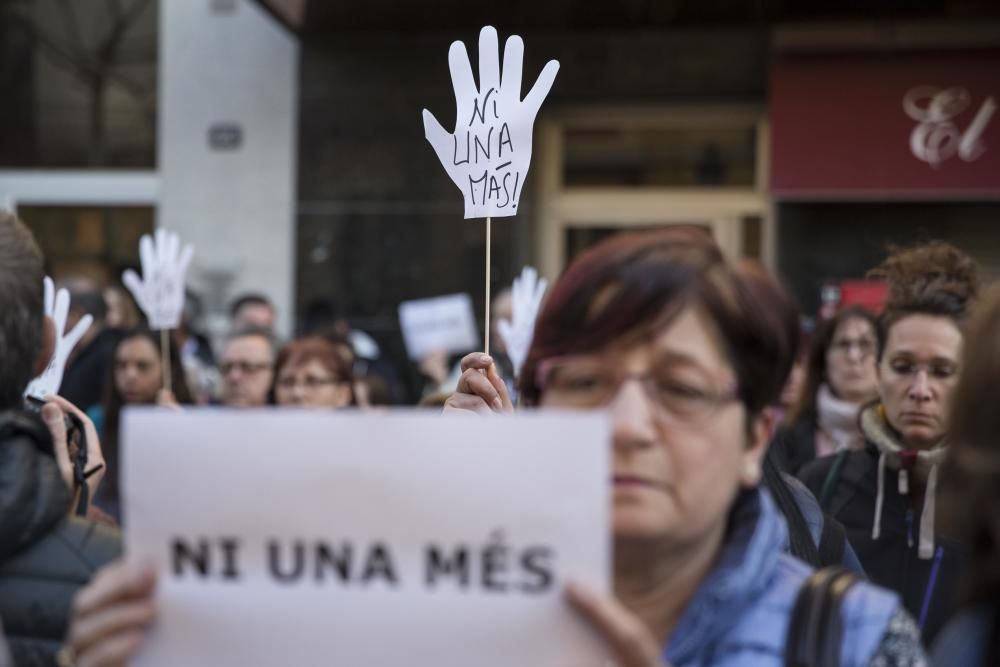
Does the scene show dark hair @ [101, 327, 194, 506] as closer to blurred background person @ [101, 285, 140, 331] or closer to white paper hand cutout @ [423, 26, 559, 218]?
blurred background person @ [101, 285, 140, 331]

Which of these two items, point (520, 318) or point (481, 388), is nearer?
point (481, 388)

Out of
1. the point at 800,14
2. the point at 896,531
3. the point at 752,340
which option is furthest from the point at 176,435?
the point at 800,14

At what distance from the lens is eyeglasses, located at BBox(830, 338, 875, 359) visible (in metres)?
5.64

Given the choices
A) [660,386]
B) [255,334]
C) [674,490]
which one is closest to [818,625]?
[674,490]

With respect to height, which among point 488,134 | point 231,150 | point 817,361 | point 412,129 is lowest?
point 817,361

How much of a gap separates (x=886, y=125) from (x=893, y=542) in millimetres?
7414

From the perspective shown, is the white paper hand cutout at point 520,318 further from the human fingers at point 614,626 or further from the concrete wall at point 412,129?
the concrete wall at point 412,129

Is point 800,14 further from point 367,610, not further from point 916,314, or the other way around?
point 367,610

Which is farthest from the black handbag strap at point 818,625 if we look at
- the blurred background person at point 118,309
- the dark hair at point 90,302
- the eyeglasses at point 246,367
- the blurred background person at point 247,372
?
the blurred background person at point 118,309

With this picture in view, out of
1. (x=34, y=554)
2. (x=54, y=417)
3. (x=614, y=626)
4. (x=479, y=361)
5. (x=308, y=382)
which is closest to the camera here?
(x=614, y=626)

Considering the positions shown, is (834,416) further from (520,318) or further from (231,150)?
(231,150)

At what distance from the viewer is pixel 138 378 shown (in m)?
6.20

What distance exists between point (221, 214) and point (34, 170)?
5.96 feet

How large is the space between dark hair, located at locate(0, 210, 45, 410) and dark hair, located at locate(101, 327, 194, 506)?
10.7 ft
